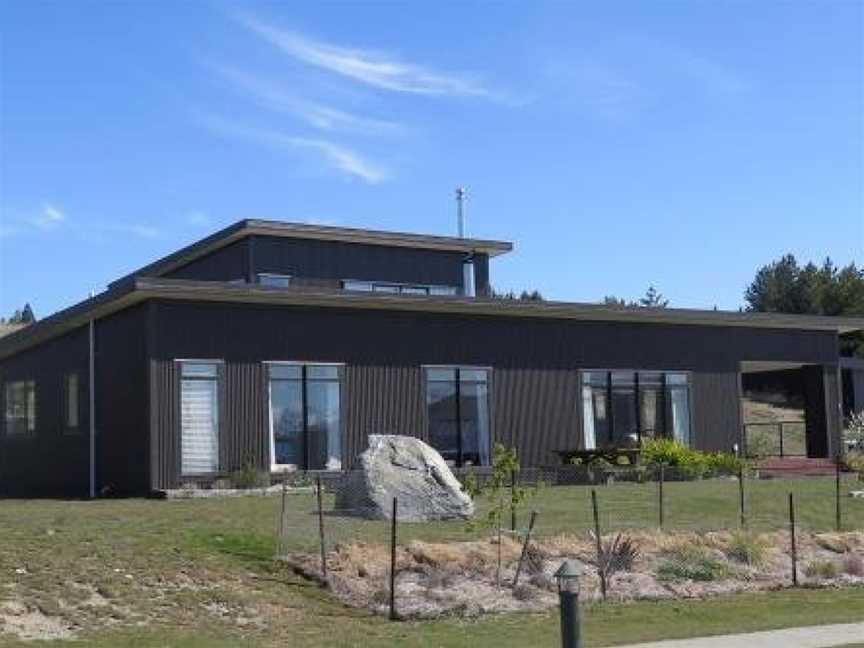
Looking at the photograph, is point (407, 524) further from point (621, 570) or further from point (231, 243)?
point (231, 243)

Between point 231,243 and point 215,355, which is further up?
point 231,243

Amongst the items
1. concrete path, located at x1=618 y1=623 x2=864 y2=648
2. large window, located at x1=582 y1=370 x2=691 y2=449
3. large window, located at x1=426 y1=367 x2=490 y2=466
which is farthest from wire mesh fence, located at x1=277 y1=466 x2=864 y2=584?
concrete path, located at x1=618 y1=623 x2=864 y2=648

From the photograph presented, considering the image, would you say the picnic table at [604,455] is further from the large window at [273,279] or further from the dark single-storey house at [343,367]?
the large window at [273,279]

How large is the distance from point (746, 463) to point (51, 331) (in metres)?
17.8

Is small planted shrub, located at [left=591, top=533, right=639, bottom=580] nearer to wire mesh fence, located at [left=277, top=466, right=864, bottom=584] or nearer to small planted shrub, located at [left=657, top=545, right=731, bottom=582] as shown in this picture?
small planted shrub, located at [left=657, top=545, right=731, bottom=582]

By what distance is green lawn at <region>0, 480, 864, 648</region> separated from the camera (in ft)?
43.8

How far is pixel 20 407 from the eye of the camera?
35.5 metres

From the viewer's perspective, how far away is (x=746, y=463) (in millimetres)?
32281

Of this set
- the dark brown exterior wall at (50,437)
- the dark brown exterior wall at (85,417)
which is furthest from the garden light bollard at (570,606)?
the dark brown exterior wall at (50,437)

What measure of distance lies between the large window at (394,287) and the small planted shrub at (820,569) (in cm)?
1653

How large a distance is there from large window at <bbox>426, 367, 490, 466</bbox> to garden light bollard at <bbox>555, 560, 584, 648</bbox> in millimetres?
21098

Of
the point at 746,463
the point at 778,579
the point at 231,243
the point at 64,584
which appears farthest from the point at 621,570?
the point at 231,243

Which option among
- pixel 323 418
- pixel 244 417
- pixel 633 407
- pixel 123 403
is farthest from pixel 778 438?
pixel 123 403

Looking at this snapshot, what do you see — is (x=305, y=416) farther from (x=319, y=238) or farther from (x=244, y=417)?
(x=319, y=238)
